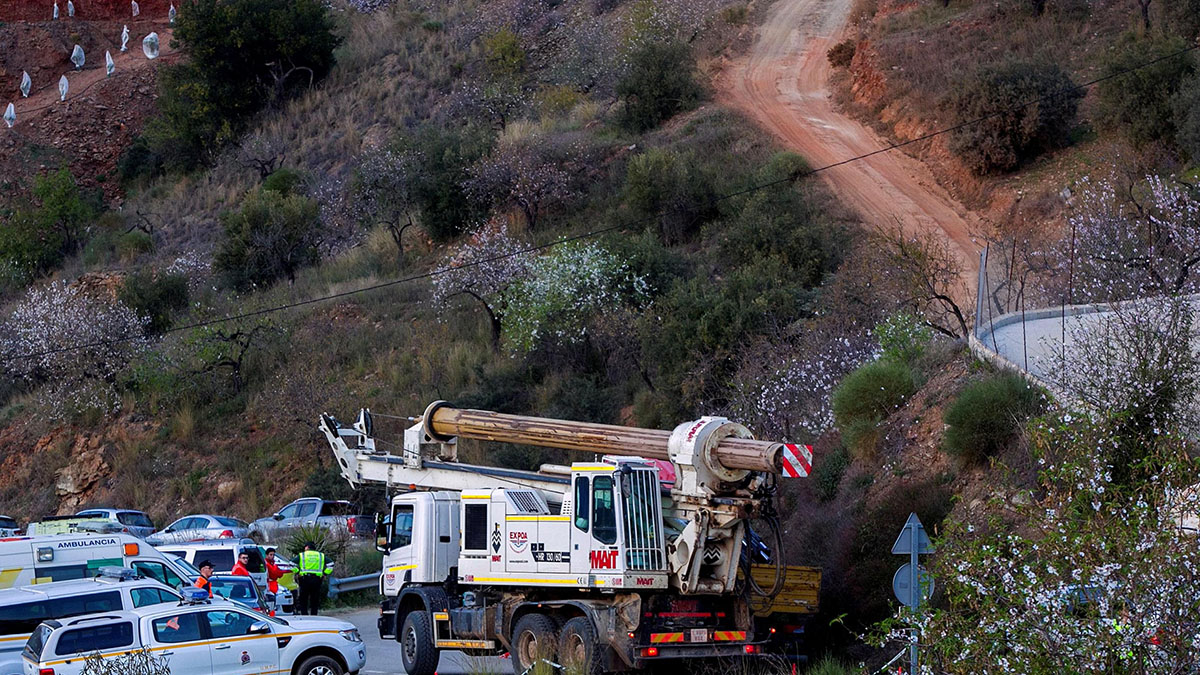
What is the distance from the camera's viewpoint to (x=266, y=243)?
46812 millimetres

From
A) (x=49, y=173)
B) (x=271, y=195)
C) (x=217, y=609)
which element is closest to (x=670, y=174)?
(x=271, y=195)

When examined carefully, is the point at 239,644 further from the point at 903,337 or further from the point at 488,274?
the point at 488,274

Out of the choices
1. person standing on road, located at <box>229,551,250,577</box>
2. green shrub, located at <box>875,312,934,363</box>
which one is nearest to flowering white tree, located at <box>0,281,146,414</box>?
person standing on road, located at <box>229,551,250,577</box>

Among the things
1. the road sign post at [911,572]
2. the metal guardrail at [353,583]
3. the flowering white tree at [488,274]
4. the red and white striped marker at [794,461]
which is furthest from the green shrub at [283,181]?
the road sign post at [911,572]

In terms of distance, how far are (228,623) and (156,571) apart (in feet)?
17.9

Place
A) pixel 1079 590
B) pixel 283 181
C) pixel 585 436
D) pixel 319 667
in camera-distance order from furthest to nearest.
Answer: pixel 283 181
pixel 585 436
pixel 319 667
pixel 1079 590

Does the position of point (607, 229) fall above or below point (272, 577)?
above

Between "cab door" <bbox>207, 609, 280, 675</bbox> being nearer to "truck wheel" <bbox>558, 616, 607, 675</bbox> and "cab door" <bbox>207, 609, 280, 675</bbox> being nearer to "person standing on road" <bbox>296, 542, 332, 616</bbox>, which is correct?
"truck wheel" <bbox>558, 616, 607, 675</bbox>

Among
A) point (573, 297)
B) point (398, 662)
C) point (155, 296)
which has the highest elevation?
point (155, 296)

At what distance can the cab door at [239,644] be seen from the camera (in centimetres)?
1389

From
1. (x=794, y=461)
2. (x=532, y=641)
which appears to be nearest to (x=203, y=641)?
(x=532, y=641)

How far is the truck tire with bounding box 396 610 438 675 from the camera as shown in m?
15.9

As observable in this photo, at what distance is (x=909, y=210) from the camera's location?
37.0 metres

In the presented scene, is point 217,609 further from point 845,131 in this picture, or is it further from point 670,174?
point 845,131
